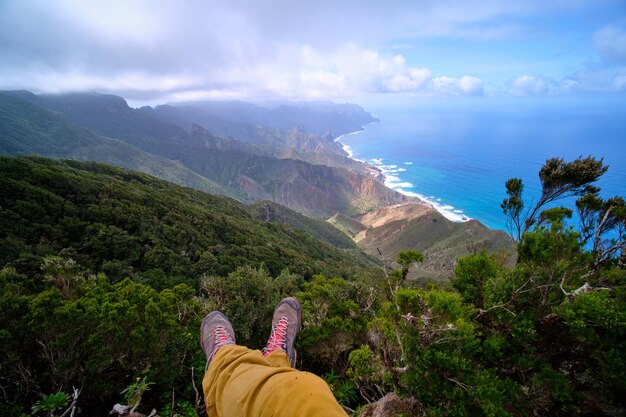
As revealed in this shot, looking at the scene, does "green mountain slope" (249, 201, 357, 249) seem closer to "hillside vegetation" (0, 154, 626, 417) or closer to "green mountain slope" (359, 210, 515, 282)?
"green mountain slope" (359, 210, 515, 282)

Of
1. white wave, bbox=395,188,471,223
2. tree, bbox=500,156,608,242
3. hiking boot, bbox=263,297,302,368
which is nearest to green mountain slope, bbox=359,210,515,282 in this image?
white wave, bbox=395,188,471,223

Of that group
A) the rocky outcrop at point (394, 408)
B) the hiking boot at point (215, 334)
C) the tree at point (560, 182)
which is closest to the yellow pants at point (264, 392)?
the hiking boot at point (215, 334)

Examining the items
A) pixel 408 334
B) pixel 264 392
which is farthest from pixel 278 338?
pixel 264 392

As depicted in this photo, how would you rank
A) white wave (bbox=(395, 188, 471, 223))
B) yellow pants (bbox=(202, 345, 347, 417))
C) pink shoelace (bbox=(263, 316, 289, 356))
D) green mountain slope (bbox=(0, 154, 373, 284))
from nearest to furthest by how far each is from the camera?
yellow pants (bbox=(202, 345, 347, 417)) → pink shoelace (bbox=(263, 316, 289, 356)) → green mountain slope (bbox=(0, 154, 373, 284)) → white wave (bbox=(395, 188, 471, 223))

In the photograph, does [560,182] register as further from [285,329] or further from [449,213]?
[449,213]

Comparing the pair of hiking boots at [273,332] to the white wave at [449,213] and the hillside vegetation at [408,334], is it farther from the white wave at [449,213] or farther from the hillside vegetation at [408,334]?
the white wave at [449,213]

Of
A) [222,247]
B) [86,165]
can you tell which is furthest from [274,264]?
[86,165]

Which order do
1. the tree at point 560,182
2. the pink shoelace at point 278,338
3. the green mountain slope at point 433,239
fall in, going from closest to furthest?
1. the pink shoelace at point 278,338
2. the tree at point 560,182
3. the green mountain slope at point 433,239
